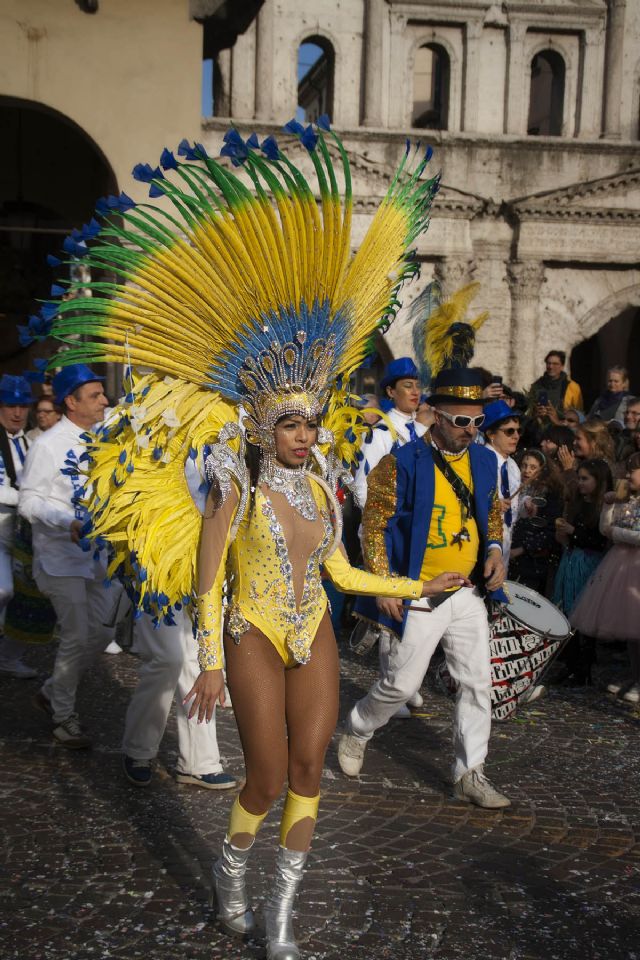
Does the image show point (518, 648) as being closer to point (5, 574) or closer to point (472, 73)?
point (5, 574)

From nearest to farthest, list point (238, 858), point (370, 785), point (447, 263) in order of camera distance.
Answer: point (238, 858) < point (370, 785) < point (447, 263)

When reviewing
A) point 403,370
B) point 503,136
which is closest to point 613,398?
point 403,370

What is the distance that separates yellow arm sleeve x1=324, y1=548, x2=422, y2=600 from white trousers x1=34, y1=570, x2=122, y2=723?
267 cm

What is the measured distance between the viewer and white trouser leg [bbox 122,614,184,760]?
5719mm

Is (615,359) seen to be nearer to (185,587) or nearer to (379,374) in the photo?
(379,374)

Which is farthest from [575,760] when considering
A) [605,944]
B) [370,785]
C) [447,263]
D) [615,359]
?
[615,359]

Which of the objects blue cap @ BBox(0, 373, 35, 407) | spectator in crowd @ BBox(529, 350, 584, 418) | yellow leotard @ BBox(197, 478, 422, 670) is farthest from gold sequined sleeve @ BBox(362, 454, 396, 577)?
spectator in crowd @ BBox(529, 350, 584, 418)

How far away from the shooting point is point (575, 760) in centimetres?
653

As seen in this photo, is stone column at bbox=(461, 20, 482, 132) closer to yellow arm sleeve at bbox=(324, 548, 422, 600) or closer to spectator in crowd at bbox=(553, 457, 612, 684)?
spectator in crowd at bbox=(553, 457, 612, 684)

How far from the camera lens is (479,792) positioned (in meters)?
5.62

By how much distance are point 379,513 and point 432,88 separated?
3756cm

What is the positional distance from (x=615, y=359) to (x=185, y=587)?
25126mm

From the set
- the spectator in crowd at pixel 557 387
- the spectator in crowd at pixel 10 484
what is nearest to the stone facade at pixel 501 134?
the spectator in crowd at pixel 557 387

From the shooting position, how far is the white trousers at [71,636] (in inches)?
258
